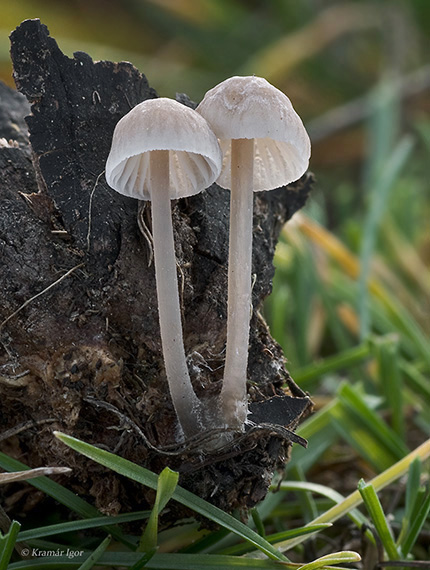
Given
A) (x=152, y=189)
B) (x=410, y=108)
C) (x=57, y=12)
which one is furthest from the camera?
(x=57, y=12)

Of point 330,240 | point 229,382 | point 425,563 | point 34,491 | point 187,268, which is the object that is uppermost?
point 330,240

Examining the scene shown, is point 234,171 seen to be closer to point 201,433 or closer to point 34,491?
point 201,433

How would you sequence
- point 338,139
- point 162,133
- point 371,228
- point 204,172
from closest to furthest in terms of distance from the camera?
point 162,133 → point 204,172 → point 371,228 → point 338,139

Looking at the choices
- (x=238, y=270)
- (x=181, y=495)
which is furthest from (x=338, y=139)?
(x=181, y=495)

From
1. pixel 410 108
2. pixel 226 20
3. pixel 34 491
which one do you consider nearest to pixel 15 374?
pixel 34 491

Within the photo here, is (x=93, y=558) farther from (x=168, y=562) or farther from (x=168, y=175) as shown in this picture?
(x=168, y=175)

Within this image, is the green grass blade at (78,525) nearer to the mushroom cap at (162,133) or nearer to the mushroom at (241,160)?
the mushroom at (241,160)
